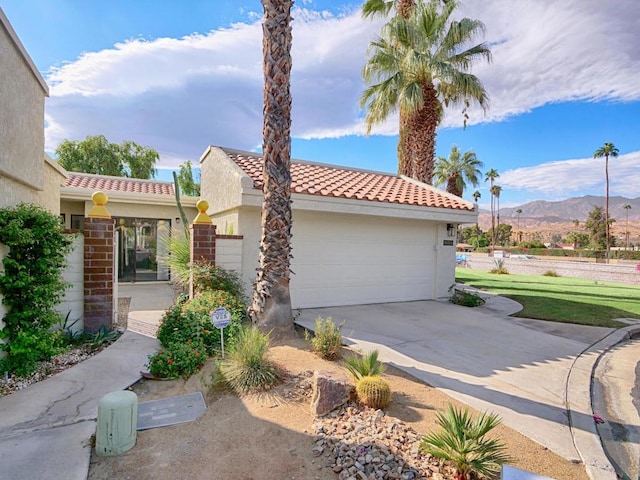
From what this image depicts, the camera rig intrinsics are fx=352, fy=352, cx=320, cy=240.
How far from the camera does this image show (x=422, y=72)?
49.5 ft

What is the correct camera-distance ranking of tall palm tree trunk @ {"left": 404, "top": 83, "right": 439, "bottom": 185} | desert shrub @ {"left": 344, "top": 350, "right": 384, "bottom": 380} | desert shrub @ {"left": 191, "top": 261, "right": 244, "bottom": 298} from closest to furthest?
desert shrub @ {"left": 344, "top": 350, "right": 384, "bottom": 380} < desert shrub @ {"left": 191, "top": 261, "right": 244, "bottom": 298} < tall palm tree trunk @ {"left": 404, "top": 83, "right": 439, "bottom": 185}

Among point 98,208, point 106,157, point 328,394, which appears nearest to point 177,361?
point 328,394

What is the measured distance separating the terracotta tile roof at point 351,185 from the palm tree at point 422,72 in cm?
253

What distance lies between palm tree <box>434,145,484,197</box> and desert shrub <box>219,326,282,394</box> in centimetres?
3704

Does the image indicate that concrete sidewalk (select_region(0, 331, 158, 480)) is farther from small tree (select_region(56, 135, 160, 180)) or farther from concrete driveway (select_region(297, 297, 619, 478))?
small tree (select_region(56, 135, 160, 180))

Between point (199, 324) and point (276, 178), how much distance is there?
9.86 ft

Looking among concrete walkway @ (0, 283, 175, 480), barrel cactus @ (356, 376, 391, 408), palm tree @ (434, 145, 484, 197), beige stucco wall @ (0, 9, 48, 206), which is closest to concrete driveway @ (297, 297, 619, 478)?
barrel cactus @ (356, 376, 391, 408)

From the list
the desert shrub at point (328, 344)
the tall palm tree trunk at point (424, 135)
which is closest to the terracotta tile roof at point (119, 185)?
the tall palm tree trunk at point (424, 135)

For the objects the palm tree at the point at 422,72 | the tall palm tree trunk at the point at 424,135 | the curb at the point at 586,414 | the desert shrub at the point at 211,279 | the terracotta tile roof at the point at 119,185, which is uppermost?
the palm tree at the point at 422,72

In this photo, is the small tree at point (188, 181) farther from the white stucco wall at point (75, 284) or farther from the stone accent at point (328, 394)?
the stone accent at point (328, 394)

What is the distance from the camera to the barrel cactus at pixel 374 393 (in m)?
4.17

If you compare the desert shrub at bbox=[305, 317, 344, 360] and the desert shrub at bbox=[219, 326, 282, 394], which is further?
the desert shrub at bbox=[305, 317, 344, 360]

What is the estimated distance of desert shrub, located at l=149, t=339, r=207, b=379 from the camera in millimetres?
5219

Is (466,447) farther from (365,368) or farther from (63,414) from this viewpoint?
(63,414)
